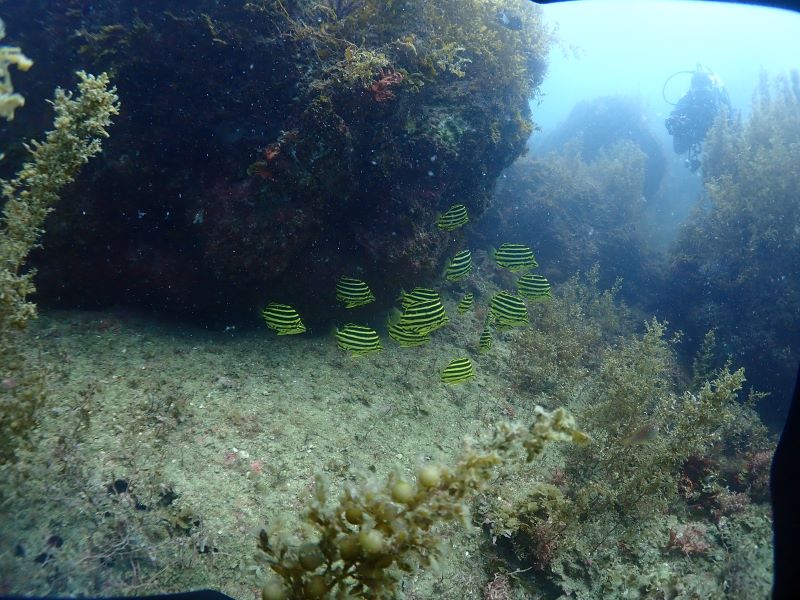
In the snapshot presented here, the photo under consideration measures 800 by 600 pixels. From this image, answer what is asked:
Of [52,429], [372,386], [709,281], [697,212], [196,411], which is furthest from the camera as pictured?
[697,212]

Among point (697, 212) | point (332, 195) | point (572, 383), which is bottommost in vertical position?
→ point (572, 383)

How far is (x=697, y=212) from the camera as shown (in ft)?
47.0

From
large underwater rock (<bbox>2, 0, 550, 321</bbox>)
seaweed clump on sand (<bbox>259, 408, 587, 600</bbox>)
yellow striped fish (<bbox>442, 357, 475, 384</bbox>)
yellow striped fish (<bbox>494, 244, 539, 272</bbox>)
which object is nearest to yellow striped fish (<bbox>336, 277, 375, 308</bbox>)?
large underwater rock (<bbox>2, 0, 550, 321</bbox>)

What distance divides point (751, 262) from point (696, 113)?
11.7 m

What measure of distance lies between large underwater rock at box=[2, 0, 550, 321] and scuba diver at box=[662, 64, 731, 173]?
63.0 ft

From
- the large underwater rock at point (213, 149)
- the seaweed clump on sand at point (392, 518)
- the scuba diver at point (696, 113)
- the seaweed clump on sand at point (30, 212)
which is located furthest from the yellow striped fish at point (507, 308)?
the scuba diver at point (696, 113)

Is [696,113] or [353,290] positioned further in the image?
[696,113]

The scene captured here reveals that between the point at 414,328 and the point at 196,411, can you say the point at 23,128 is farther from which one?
the point at 414,328

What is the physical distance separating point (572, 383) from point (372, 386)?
12.2 feet

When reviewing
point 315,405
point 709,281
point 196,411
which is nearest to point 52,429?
point 196,411

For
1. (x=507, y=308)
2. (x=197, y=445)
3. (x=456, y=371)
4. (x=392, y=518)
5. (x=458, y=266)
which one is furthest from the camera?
(x=458, y=266)

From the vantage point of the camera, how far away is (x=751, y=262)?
11742 millimetres

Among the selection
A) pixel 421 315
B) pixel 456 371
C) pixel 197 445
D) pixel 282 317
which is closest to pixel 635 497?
pixel 456 371

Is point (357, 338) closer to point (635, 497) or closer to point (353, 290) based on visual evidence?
point (353, 290)
